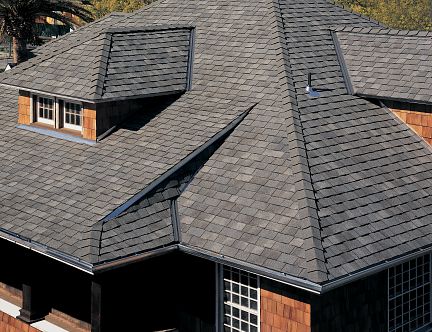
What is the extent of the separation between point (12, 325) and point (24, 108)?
638cm

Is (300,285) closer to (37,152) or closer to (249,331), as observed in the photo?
(249,331)

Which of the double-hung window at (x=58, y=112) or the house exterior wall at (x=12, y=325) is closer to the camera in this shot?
the house exterior wall at (x=12, y=325)

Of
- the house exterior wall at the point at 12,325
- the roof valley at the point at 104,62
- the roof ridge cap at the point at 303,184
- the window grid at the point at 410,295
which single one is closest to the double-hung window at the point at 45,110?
the roof valley at the point at 104,62

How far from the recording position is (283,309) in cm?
1517

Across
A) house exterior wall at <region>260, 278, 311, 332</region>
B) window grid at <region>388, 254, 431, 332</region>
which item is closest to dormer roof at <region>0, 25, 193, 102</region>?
house exterior wall at <region>260, 278, 311, 332</region>

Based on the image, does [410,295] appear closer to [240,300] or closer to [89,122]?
[240,300]

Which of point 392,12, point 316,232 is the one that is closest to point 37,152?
point 316,232

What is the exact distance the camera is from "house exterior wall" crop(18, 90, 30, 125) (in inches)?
869

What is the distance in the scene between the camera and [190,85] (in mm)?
21172

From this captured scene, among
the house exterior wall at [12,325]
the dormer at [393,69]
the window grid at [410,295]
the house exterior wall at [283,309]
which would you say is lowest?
the house exterior wall at [12,325]

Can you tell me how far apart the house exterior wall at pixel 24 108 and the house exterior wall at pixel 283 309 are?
957 centimetres

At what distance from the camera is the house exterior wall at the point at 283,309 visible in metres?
14.8

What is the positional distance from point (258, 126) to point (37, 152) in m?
5.73

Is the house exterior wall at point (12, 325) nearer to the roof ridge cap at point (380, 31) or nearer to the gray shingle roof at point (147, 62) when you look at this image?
the gray shingle roof at point (147, 62)
